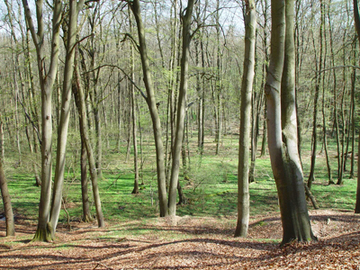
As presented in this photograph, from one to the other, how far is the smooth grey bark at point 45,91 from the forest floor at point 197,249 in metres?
0.63

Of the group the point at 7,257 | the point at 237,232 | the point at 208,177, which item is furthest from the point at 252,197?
the point at 7,257

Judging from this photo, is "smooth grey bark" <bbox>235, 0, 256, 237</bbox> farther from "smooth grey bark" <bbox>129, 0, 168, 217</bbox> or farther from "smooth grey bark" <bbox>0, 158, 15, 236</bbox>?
"smooth grey bark" <bbox>0, 158, 15, 236</bbox>

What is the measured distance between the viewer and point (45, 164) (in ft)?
23.9

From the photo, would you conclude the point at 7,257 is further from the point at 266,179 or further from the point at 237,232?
the point at 266,179

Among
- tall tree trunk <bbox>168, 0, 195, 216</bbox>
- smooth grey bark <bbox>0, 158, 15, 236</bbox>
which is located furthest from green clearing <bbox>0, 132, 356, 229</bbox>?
tall tree trunk <bbox>168, 0, 195, 216</bbox>

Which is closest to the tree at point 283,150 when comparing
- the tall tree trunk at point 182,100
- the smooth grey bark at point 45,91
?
the tall tree trunk at point 182,100

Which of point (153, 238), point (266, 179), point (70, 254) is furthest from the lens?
point (266, 179)

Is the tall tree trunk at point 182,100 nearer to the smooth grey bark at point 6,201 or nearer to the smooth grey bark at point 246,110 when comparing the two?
the smooth grey bark at point 246,110

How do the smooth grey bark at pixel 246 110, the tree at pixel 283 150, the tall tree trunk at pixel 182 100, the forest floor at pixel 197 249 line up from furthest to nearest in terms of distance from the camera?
the tall tree trunk at pixel 182 100
the smooth grey bark at pixel 246 110
the tree at pixel 283 150
the forest floor at pixel 197 249

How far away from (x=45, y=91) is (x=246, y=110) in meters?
5.12

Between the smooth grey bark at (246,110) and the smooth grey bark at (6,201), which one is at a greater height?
the smooth grey bark at (246,110)

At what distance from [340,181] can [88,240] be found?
13114 mm

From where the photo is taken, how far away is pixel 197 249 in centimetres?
487

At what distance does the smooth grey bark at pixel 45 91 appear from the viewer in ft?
23.5
